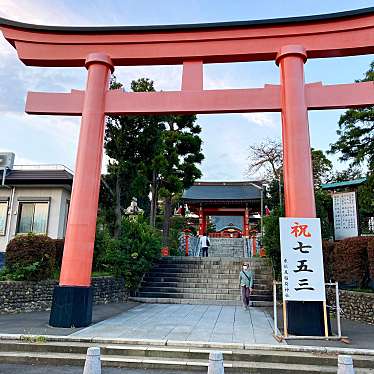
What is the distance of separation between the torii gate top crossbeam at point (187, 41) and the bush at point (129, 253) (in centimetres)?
680

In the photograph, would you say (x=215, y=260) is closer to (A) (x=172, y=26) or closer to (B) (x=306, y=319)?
(B) (x=306, y=319)

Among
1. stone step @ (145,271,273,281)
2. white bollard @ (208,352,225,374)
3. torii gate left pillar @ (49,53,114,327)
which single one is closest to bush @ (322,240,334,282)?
stone step @ (145,271,273,281)

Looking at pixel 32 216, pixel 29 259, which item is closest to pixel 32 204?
pixel 32 216

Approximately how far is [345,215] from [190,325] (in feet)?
23.2

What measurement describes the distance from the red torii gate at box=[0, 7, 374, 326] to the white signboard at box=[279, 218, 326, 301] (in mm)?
431

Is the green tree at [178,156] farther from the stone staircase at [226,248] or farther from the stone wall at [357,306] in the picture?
the stone wall at [357,306]

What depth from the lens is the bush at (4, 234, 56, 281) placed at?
9430 millimetres

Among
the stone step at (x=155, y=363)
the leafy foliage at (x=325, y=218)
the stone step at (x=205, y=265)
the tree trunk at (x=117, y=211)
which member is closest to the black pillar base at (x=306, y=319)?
the stone step at (x=155, y=363)

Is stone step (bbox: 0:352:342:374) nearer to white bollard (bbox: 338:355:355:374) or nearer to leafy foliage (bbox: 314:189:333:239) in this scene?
white bollard (bbox: 338:355:355:374)

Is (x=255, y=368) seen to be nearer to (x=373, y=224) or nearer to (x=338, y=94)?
(x=338, y=94)

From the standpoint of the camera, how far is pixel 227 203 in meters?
25.6

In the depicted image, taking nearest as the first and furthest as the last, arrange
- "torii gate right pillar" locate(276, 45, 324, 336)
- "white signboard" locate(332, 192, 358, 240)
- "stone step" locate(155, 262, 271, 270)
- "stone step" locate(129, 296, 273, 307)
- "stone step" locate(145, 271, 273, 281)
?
"torii gate right pillar" locate(276, 45, 324, 336) < "white signboard" locate(332, 192, 358, 240) < "stone step" locate(129, 296, 273, 307) < "stone step" locate(145, 271, 273, 281) < "stone step" locate(155, 262, 271, 270)

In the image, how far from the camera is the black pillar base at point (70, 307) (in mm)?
7188

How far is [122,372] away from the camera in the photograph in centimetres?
518
